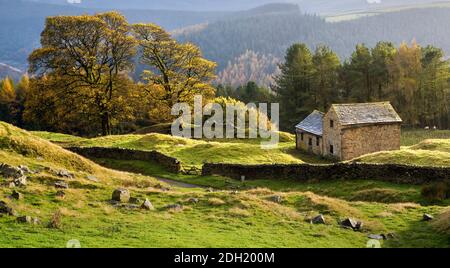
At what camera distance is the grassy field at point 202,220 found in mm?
16359

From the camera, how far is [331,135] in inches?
2125

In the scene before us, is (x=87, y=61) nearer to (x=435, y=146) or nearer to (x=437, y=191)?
(x=435, y=146)

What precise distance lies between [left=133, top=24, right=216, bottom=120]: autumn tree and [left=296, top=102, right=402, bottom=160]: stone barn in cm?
1997

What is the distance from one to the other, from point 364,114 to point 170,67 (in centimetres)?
2797

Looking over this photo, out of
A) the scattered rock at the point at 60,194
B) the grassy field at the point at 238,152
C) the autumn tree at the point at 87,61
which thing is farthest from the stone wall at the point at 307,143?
the scattered rock at the point at 60,194

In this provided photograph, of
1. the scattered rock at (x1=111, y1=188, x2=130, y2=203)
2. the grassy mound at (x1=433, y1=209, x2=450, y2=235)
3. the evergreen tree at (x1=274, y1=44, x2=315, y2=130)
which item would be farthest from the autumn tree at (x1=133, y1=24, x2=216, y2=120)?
the grassy mound at (x1=433, y1=209, x2=450, y2=235)

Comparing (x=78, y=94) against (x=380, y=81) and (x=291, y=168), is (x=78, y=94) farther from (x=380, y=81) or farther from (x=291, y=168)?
(x=380, y=81)

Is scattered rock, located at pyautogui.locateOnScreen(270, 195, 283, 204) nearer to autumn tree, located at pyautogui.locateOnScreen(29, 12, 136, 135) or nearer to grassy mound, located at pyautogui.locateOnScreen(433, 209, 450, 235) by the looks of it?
grassy mound, located at pyautogui.locateOnScreen(433, 209, 450, 235)

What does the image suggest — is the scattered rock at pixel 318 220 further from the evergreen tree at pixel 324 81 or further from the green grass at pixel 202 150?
the evergreen tree at pixel 324 81

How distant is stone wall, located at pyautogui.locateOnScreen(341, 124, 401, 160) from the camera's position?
52.1 m

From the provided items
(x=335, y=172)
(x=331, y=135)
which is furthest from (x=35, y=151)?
(x=331, y=135)
